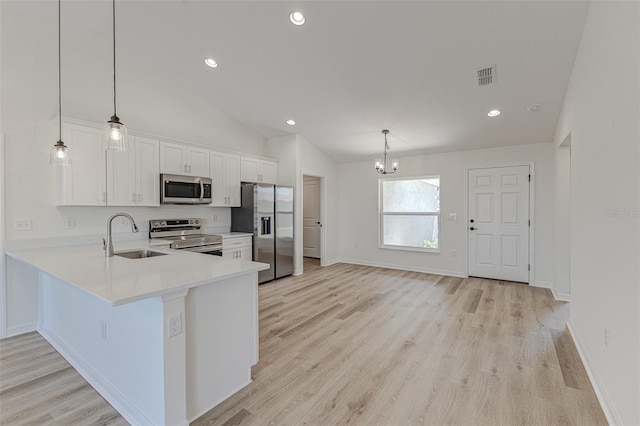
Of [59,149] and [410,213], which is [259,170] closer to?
[59,149]

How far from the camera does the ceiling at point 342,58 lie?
263cm

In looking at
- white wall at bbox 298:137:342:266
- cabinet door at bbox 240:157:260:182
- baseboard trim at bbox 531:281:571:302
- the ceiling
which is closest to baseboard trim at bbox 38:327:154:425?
the ceiling

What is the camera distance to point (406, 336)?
2.95m

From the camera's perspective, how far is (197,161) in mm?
4414

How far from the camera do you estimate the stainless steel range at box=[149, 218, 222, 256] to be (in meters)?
3.90

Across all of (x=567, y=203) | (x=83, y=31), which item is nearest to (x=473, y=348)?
(x=567, y=203)

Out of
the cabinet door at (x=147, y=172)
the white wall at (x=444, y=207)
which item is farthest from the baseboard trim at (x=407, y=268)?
the cabinet door at (x=147, y=172)

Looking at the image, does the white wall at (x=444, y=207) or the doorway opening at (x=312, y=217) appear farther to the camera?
the doorway opening at (x=312, y=217)

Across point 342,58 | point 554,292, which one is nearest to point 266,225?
point 342,58

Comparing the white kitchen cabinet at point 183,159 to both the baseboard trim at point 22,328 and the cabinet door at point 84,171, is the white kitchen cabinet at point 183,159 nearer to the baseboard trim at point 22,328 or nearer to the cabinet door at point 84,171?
the cabinet door at point 84,171

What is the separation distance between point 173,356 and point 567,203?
16.2ft

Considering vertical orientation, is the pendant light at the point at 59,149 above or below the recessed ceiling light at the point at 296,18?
below

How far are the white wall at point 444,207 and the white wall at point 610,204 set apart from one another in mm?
2292

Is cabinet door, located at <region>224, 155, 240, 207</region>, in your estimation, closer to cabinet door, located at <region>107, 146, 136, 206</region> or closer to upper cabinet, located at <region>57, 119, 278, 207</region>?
upper cabinet, located at <region>57, 119, 278, 207</region>
